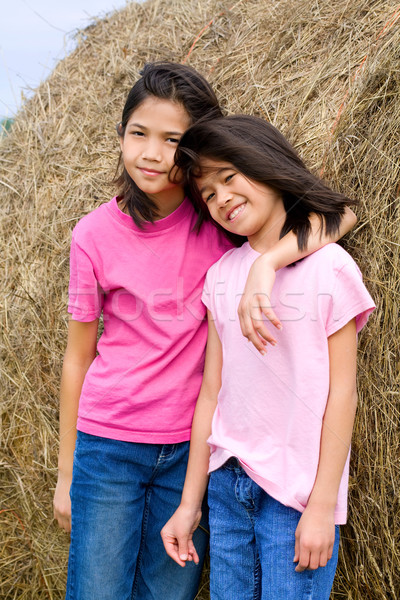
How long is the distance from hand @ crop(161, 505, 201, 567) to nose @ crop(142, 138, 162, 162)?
3.09ft

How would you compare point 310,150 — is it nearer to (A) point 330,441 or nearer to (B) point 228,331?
(B) point 228,331

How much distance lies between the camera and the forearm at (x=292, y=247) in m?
1.54

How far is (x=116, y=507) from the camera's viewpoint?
1.81 metres

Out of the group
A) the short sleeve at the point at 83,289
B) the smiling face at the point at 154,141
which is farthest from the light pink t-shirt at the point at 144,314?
the smiling face at the point at 154,141

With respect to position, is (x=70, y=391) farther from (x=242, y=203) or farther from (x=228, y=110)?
(x=228, y=110)

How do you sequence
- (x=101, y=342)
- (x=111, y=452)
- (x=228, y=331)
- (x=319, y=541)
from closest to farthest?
1. (x=319, y=541)
2. (x=228, y=331)
3. (x=111, y=452)
4. (x=101, y=342)

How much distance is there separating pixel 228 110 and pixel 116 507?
55.6 inches

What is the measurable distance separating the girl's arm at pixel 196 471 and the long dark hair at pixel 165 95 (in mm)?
384

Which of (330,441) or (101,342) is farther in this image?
(101,342)

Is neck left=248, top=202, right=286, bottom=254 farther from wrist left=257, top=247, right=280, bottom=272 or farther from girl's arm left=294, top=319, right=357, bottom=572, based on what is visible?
girl's arm left=294, top=319, right=357, bottom=572

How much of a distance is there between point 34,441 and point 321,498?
1.27 metres

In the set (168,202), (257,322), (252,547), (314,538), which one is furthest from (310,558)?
(168,202)

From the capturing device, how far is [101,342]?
1936 mm

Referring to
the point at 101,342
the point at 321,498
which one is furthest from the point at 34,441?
the point at 321,498
